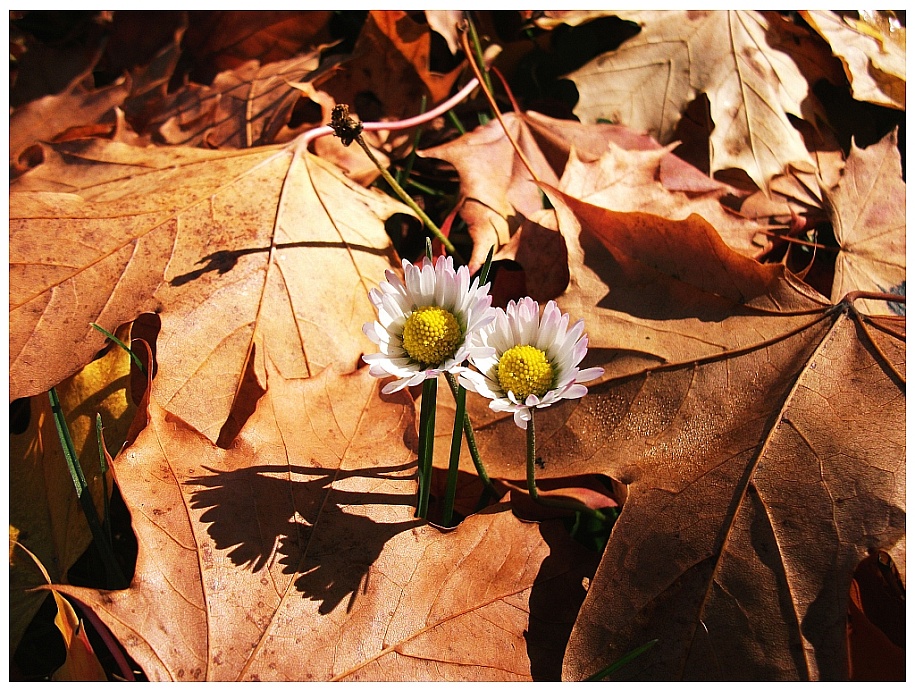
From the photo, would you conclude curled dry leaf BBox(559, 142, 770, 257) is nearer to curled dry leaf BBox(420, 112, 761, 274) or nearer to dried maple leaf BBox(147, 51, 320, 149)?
curled dry leaf BBox(420, 112, 761, 274)

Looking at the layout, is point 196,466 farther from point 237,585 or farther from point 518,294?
point 518,294

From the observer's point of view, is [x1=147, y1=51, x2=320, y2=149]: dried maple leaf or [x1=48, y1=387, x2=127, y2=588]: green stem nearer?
[x1=48, y1=387, x2=127, y2=588]: green stem

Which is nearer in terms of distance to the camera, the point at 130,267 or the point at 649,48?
the point at 130,267

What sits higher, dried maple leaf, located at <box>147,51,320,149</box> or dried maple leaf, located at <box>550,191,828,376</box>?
dried maple leaf, located at <box>147,51,320,149</box>

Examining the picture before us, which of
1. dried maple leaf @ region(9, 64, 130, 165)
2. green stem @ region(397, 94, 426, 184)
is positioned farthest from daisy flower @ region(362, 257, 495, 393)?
dried maple leaf @ region(9, 64, 130, 165)

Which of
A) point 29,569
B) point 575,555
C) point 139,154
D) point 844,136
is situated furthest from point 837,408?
point 139,154

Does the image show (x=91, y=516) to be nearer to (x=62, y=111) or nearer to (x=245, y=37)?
(x=62, y=111)

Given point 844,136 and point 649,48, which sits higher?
point 649,48

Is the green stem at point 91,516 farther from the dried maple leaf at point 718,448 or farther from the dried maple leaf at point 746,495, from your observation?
the dried maple leaf at point 746,495
